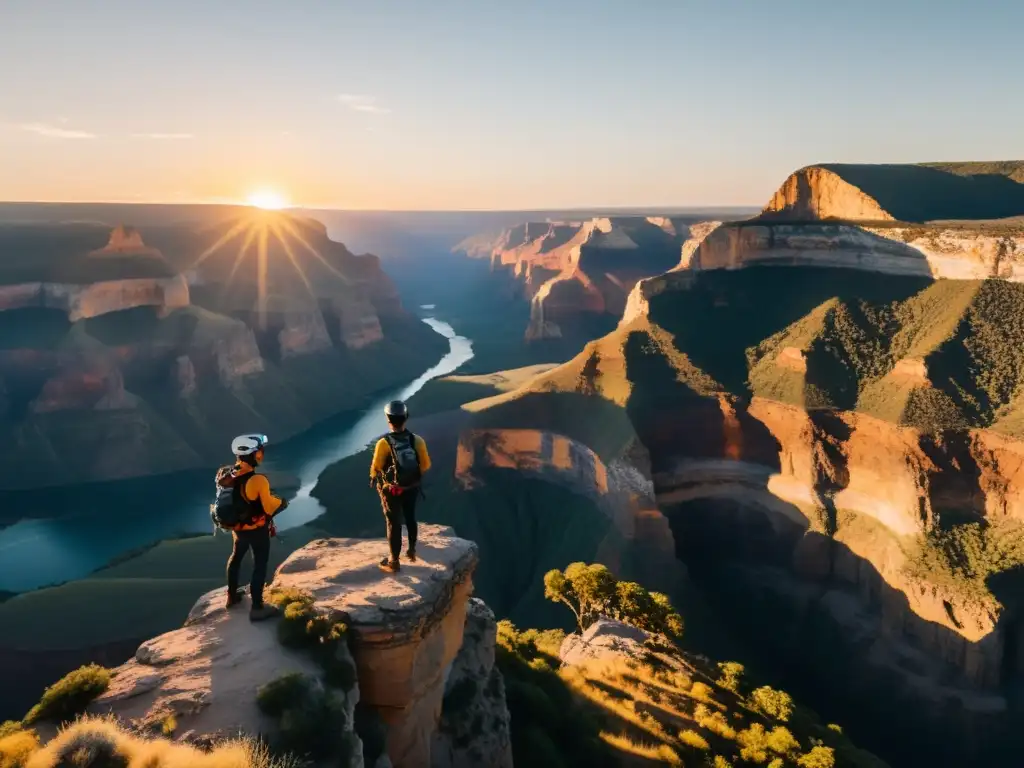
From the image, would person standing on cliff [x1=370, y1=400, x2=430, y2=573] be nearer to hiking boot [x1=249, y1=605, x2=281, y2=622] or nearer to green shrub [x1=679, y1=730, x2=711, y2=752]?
hiking boot [x1=249, y1=605, x2=281, y2=622]

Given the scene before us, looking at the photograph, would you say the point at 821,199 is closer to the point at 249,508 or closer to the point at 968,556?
the point at 968,556

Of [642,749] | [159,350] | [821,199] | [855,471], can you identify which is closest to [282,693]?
[642,749]

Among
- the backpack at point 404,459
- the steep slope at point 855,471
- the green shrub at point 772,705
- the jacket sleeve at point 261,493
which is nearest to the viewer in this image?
the jacket sleeve at point 261,493

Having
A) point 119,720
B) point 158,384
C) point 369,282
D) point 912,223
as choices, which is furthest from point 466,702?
point 369,282

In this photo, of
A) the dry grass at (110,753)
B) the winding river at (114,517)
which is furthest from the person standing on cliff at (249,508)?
the winding river at (114,517)

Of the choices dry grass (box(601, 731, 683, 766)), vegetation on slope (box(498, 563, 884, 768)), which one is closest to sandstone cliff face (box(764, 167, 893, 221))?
vegetation on slope (box(498, 563, 884, 768))

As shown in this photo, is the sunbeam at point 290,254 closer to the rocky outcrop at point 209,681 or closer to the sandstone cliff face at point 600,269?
the sandstone cliff face at point 600,269
